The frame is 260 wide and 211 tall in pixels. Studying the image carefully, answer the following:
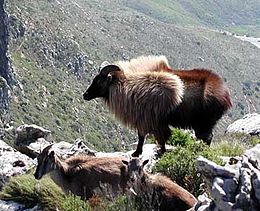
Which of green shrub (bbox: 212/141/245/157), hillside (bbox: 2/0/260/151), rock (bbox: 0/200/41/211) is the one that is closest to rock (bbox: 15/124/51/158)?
green shrub (bbox: 212/141/245/157)

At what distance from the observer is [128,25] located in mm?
189500

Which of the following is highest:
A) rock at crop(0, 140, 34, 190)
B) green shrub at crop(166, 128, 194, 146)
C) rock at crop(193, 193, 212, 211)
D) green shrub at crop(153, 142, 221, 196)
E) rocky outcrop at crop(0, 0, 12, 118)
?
rock at crop(193, 193, 212, 211)

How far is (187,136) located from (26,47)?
383 ft

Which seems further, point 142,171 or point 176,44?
point 176,44

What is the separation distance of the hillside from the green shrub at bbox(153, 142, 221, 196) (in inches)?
2273

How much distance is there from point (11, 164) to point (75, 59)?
11662cm

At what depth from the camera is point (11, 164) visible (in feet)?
38.5

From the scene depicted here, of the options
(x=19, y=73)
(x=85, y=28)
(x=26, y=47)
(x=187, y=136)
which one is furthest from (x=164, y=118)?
(x=85, y=28)

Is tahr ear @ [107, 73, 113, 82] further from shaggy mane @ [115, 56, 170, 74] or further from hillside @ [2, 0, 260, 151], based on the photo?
hillside @ [2, 0, 260, 151]

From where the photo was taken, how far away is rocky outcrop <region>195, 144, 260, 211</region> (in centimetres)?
622

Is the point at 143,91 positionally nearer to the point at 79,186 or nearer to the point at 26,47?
the point at 79,186

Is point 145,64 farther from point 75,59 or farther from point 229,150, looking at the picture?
point 75,59

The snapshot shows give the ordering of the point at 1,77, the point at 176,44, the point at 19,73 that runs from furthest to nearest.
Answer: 1. the point at 176,44
2. the point at 19,73
3. the point at 1,77

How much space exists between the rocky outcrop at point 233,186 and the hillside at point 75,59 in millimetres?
60754
